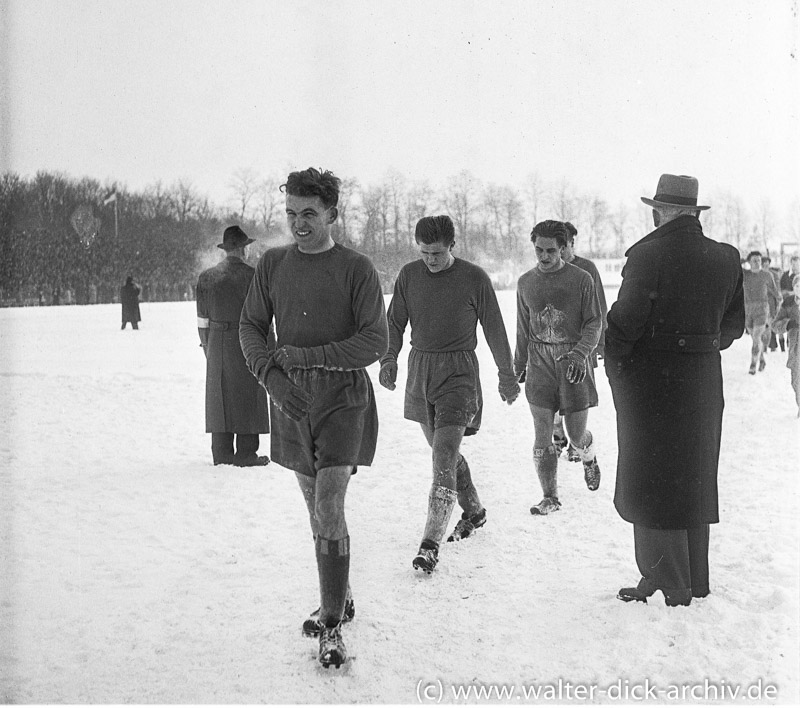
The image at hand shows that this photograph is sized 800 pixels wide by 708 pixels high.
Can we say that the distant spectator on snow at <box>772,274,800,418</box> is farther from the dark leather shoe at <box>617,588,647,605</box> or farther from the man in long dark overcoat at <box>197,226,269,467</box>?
the man in long dark overcoat at <box>197,226,269,467</box>

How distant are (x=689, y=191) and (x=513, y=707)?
2276 mm

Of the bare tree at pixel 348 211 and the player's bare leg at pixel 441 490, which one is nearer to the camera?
the player's bare leg at pixel 441 490

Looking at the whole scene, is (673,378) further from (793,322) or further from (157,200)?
(157,200)

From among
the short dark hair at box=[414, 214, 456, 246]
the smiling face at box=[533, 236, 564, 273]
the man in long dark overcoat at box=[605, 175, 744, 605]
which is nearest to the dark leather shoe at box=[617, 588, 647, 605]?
the man in long dark overcoat at box=[605, 175, 744, 605]

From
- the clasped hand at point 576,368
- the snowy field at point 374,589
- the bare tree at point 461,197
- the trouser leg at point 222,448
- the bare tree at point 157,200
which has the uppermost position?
the bare tree at point 157,200

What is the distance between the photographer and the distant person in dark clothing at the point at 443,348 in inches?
175

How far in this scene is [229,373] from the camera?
21.9 feet

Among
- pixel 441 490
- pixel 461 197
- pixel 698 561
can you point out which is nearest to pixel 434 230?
pixel 441 490

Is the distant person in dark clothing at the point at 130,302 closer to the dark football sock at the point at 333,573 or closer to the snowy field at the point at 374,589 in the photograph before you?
the snowy field at the point at 374,589

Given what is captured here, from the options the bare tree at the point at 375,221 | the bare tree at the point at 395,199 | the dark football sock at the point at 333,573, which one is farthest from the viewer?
the bare tree at the point at 375,221

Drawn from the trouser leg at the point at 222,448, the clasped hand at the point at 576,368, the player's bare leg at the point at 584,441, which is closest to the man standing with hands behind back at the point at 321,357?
the clasped hand at the point at 576,368

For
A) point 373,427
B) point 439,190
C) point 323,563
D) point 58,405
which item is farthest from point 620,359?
point 58,405

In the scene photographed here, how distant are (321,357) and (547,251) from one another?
245cm

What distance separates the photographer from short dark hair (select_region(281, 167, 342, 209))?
131 inches
